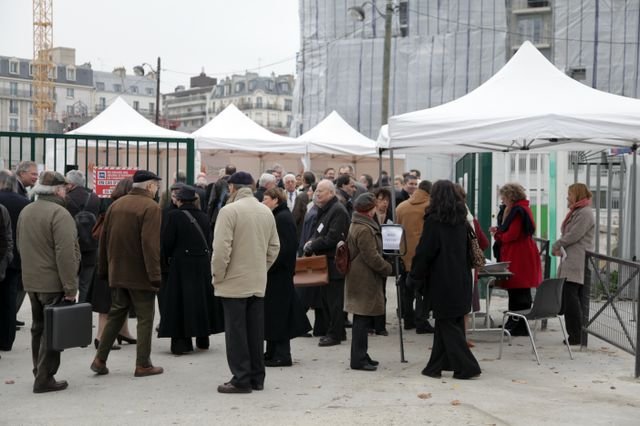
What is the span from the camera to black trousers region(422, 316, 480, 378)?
27.2ft

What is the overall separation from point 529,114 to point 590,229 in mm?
1491

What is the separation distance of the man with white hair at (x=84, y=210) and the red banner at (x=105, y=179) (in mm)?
387

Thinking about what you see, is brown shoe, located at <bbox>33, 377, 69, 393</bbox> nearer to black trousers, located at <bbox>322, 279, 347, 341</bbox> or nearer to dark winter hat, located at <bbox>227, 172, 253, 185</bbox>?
dark winter hat, located at <bbox>227, 172, 253, 185</bbox>

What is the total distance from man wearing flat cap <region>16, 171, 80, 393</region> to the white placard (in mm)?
2863

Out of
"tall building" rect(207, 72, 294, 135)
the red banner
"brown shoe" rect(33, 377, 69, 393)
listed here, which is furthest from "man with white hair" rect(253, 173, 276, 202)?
"tall building" rect(207, 72, 294, 135)

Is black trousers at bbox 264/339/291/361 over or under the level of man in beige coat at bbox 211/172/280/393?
under

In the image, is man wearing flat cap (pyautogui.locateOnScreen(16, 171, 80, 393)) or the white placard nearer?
man wearing flat cap (pyautogui.locateOnScreen(16, 171, 80, 393))

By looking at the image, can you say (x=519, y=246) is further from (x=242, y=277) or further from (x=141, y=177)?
(x=141, y=177)

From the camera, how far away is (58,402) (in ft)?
24.6

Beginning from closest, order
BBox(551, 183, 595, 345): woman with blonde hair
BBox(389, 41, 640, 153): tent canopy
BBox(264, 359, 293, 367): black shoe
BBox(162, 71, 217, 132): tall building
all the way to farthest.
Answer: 1. BBox(264, 359, 293, 367): black shoe
2. BBox(389, 41, 640, 153): tent canopy
3. BBox(551, 183, 595, 345): woman with blonde hair
4. BBox(162, 71, 217, 132): tall building

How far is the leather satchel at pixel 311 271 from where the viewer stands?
9.54m

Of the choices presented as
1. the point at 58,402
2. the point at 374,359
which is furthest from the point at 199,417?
the point at 374,359

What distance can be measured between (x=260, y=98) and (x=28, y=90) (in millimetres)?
39828

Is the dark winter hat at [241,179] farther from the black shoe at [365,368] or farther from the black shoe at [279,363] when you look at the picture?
the black shoe at [365,368]
